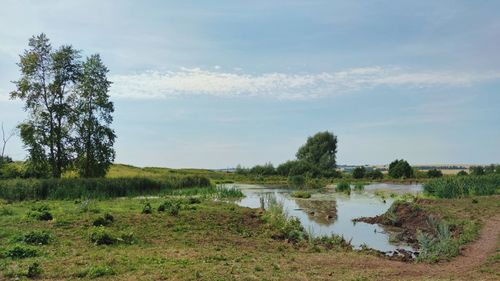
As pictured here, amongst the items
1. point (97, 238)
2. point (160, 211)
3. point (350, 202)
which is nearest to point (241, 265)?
point (97, 238)

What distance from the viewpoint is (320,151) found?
9700 cm

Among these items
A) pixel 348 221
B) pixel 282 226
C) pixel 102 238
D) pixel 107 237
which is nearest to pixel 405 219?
pixel 348 221

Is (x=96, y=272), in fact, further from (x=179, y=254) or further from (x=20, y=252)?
(x=20, y=252)

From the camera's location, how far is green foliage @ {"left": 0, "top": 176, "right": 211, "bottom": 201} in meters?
29.3

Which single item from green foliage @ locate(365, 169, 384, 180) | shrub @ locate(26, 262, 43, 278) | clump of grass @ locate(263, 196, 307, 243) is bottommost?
clump of grass @ locate(263, 196, 307, 243)

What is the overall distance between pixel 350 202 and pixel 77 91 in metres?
26.6

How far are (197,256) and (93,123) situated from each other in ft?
112

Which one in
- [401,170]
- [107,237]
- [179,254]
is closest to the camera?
[179,254]

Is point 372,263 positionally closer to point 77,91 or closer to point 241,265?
point 241,265

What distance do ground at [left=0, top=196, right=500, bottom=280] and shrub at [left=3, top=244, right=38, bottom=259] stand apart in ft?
0.75

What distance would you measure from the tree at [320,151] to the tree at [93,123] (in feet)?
181

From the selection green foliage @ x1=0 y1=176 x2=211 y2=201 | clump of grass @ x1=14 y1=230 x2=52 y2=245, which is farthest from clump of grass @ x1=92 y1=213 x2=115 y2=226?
green foliage @ x1=0 y1=176 x2=211 y2=201

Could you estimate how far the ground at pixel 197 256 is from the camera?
9953 mm

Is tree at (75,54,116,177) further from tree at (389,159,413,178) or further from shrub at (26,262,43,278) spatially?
tree at (389,159,413,178)
